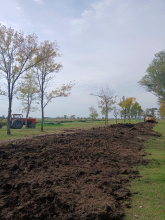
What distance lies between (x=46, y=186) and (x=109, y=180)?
5.42 ft

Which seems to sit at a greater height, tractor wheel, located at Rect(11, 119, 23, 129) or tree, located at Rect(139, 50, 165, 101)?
tree, located at Rect(139, 50, 165, 101)

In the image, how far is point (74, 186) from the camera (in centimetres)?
434

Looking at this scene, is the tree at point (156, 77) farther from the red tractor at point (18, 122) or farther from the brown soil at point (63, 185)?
the red tractor at point (18, 122)

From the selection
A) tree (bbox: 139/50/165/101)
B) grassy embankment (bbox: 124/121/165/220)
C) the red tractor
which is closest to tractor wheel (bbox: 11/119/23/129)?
the red tractor

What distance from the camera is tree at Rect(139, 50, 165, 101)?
1240cm

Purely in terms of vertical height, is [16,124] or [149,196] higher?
[16,124]

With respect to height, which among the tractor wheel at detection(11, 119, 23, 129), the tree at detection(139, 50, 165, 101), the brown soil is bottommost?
the brown soil

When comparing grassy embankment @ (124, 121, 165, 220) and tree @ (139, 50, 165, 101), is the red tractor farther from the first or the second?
grassy embankment @ (124, 121, 165, 220)

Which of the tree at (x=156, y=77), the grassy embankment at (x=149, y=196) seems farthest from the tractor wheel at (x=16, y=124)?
the grassy embankment at (x=149, y=196)

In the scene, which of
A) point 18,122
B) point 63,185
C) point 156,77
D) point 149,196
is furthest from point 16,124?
point 149,196

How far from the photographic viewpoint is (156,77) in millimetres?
12766

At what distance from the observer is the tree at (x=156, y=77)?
12398 millimetres

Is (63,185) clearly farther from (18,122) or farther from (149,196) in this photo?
(18,122)

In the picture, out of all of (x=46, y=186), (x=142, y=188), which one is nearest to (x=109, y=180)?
(x=142, y=188)
